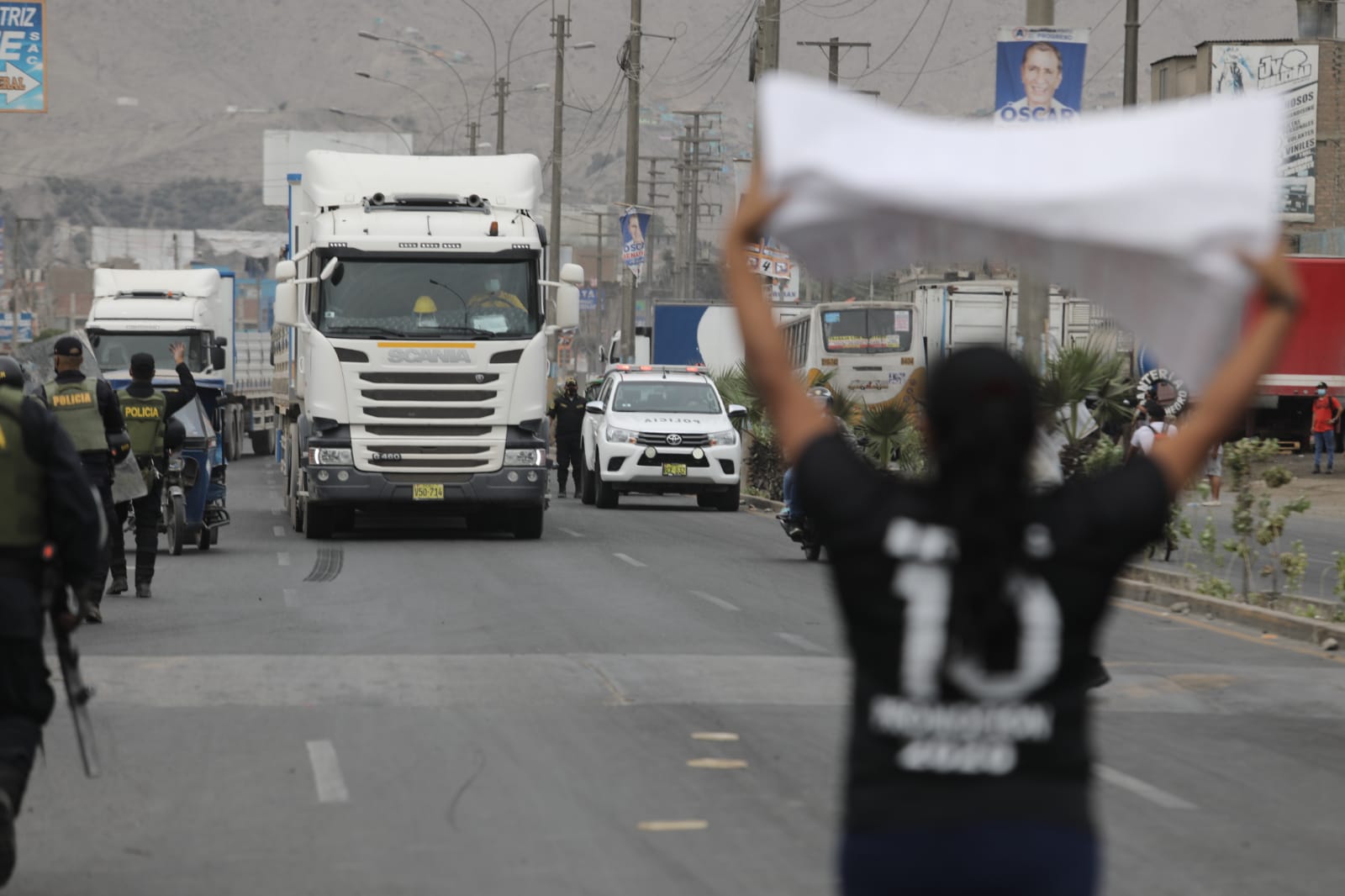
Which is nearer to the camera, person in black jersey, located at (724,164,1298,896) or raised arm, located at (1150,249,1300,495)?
person in black jersey, located at (724,164,1298,896)

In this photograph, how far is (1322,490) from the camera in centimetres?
3797

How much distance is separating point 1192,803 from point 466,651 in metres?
5.64

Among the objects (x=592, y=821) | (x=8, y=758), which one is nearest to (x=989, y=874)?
(x=8, y=758)

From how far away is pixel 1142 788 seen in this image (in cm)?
897

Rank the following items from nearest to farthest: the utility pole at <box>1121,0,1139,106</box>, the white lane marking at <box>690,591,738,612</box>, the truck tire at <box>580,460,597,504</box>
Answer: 1. the white lane marking at <box>690,591,738,612</box>
2. the truck tire at <box>580,460,597,504</box>
3. the utility pole at <box>1121,0,1139,106</box>

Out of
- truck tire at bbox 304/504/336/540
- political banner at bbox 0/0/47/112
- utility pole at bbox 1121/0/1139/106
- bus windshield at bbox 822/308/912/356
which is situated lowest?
truck tire at bbox 304/504/336/540

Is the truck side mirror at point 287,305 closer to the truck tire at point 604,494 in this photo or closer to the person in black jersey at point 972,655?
the truck tire at point 604,494

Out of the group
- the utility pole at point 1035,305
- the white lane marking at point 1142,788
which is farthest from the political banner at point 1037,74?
the white lane marking at point 1142,788

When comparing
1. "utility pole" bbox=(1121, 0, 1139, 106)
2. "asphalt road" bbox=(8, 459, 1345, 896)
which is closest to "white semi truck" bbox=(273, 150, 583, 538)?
"asphalt road" bbox=(8, 459, 1345, 896)

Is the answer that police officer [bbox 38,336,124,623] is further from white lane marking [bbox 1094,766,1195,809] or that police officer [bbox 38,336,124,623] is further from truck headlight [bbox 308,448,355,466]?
white lane marking [bbox 1094,766,1195,809]

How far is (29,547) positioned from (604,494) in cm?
2373

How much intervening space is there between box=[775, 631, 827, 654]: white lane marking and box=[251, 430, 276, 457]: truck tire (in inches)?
1450

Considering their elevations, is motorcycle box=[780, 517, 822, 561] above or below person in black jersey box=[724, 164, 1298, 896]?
below

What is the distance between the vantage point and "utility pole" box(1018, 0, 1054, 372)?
20203 millimetres
